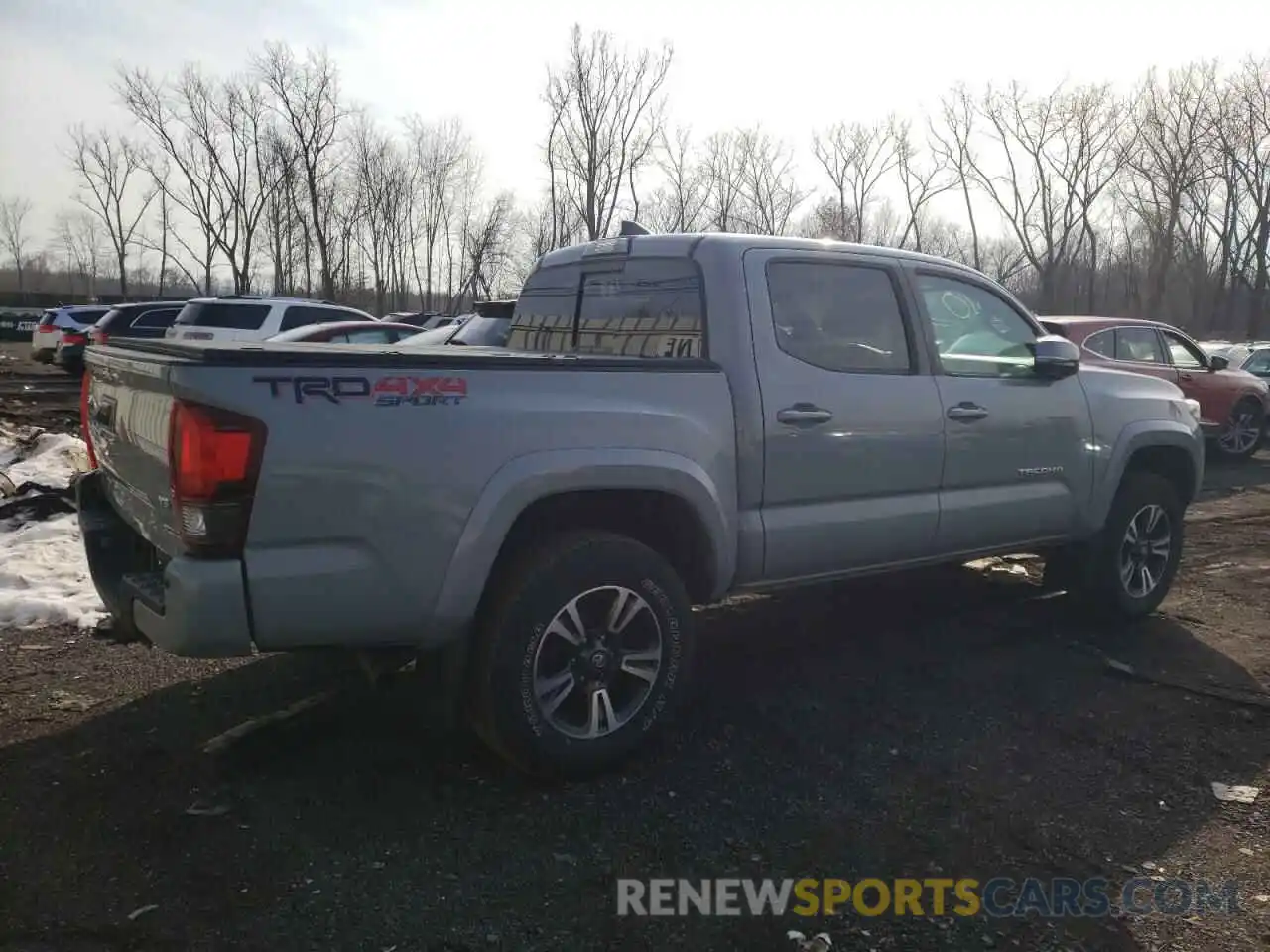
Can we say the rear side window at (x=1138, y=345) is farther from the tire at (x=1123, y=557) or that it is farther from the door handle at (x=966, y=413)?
the door handle at (x=966, y=413)

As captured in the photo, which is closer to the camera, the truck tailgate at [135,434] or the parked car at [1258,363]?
the truck tailgate at [135,434]

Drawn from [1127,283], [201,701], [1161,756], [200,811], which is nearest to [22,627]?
[201,701]

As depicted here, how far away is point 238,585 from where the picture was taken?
2801mm

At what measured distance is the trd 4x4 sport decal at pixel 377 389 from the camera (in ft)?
9.25

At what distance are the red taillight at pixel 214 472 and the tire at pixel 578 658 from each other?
0.90 m

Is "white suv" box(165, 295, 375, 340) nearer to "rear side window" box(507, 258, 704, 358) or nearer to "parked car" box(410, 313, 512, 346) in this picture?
"parked car" box(410, 313, 512, 346)

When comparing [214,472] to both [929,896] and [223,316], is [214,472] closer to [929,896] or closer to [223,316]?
[929,896]

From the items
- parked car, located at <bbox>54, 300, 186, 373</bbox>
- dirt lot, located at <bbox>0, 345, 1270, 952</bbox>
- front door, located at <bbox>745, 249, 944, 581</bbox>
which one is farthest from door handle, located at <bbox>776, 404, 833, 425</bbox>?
parked car, located at <bbox>54, 300, 186, 373</bbox>

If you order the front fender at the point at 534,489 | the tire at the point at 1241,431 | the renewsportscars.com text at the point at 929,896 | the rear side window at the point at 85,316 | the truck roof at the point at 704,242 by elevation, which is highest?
the rear side window at the point at 85,316

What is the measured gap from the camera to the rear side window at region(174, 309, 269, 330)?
15969mm

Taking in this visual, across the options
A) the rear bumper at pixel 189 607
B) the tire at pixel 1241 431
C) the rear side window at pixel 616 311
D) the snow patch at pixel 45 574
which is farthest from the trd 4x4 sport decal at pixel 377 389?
the tire at pixel 1241 431

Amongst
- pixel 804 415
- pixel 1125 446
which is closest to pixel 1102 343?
pixel 1125 446

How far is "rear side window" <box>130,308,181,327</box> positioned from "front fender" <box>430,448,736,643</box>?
1839 centimetres

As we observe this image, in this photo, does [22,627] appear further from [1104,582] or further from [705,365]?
[1104,582]
